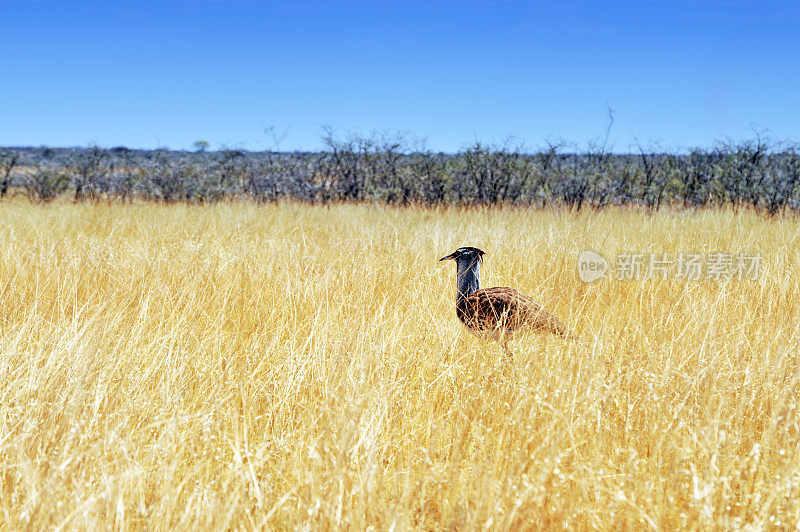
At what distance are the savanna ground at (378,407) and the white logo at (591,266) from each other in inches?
7.5

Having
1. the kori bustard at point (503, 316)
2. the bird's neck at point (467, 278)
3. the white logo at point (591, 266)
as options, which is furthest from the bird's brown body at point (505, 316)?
the white logo at point (591, 266)

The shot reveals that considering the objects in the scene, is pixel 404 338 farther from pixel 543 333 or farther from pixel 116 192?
pixel 116 192

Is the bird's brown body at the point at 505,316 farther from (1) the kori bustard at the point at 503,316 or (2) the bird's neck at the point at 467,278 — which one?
(2) the bird's neck at the point at 467,278

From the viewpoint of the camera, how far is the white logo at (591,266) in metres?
4.34

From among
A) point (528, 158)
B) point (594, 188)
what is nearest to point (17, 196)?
point (528, 158)

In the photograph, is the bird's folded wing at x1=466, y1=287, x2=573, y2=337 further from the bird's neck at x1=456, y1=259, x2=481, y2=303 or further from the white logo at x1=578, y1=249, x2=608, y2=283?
the white logo at x1=578, y1=249, x2=608, y2=283

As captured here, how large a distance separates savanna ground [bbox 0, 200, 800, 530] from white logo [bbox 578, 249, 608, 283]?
0.63 ft

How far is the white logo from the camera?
434 cm

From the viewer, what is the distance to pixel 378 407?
6.21 ft

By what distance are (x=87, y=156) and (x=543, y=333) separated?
620 inches

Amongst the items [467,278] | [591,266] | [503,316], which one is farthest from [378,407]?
[591,266]

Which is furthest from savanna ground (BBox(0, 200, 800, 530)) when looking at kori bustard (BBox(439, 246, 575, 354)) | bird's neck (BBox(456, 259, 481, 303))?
bird's neck (BBox(456, 259, 481, 303))

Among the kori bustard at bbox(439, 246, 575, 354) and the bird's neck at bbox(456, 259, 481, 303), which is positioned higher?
the bird's neck at bbox(456, 259, 481, 303)

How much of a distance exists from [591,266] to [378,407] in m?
3.13
